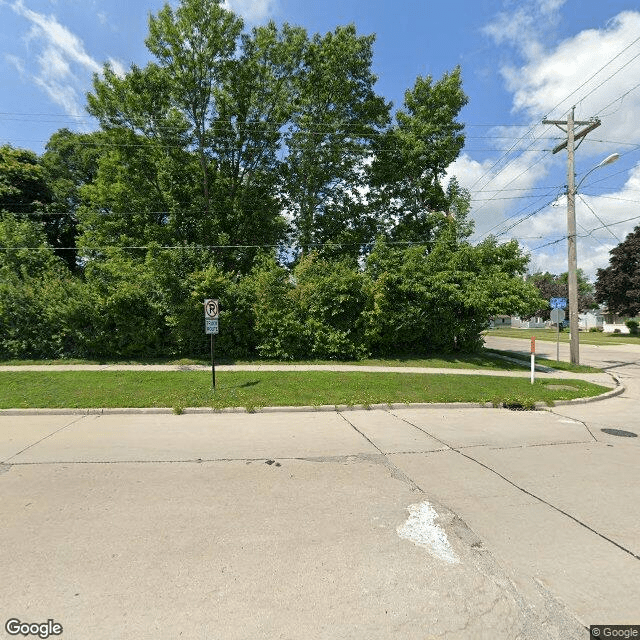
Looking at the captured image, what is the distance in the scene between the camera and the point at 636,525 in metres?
3.74

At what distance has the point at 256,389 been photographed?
419 inches

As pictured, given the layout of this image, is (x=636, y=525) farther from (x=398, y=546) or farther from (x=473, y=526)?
(x=398, y=546)

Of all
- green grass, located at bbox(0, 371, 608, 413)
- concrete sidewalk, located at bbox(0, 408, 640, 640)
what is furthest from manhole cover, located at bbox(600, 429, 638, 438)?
green grass, located at bbox(0, 371, 608, 413)

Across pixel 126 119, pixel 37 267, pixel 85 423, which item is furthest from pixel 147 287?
pixel 126 119

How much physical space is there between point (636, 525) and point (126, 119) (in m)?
26.7

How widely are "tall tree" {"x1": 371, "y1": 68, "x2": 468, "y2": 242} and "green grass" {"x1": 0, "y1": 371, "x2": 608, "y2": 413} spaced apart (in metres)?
13.4

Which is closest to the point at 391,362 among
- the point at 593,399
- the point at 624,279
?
the point at 593,399

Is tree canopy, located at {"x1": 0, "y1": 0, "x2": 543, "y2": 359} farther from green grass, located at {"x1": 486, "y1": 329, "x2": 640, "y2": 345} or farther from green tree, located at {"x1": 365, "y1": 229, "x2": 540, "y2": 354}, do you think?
green grass, located at {"x1": 486, "y1": 329, "x2": 640, "y2": 345}

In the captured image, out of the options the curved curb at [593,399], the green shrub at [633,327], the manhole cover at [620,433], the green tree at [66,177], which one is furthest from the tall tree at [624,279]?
the green tree at [66,177]

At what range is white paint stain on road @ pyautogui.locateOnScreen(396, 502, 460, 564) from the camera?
322 centimetres

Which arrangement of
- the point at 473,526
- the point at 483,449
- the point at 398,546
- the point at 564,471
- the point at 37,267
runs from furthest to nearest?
the point at 37,267, the point at 483,449, the point at 564,471, the point at 473,526, the point at 398,546

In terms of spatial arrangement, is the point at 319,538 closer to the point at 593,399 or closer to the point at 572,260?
the point at 593,399

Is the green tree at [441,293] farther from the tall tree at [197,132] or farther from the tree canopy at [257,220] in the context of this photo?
the tall tree at [197,132]

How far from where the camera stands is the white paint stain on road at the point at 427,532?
10.6 ft
